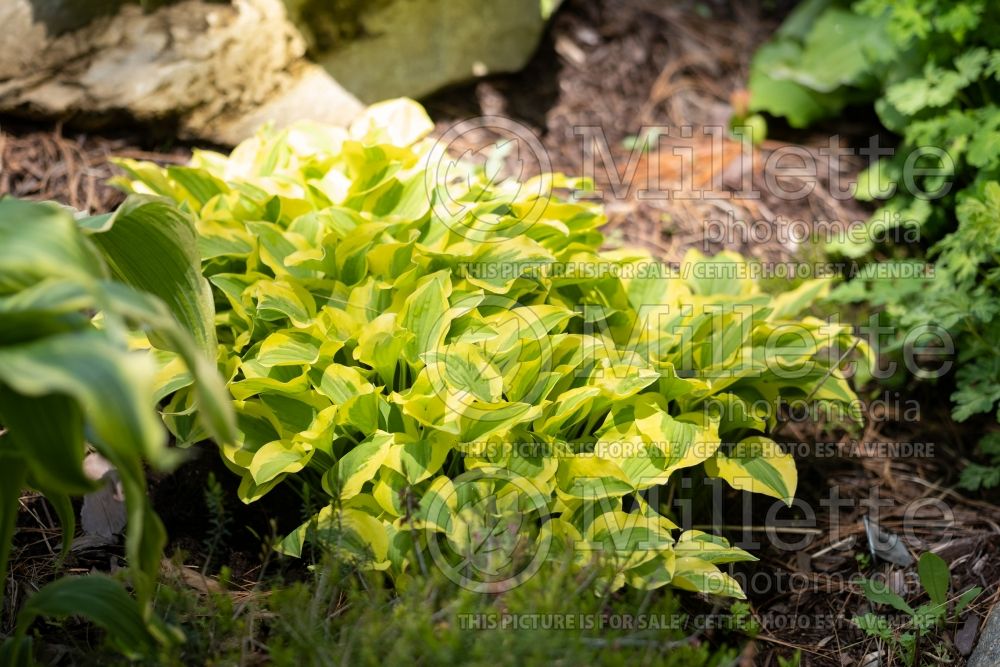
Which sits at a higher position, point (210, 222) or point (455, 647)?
point (210, 222)

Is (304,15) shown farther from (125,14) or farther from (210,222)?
(210,222)

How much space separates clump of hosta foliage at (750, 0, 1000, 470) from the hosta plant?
1989 millimetres

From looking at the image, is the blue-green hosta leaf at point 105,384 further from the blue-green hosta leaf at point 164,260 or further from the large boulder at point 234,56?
the large boulder at point 234,56

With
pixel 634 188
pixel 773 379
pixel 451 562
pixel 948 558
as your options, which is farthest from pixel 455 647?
pixel 634 188

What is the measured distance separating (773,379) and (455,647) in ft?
3.96

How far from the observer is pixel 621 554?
1.77 metres

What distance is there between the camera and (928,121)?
9.71ft

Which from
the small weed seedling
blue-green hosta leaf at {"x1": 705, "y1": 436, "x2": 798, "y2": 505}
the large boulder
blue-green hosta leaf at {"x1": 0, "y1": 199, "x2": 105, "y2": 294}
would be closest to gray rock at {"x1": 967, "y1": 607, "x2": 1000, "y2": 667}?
the small weed seedling

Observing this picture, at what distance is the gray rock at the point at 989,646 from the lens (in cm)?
184

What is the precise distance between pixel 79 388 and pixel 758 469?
5.01 feet

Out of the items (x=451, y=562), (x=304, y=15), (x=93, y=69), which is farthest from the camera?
(x=304, y=15)

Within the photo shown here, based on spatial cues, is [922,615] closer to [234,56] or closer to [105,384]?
[105,384]

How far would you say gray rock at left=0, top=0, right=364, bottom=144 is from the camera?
2.81 m

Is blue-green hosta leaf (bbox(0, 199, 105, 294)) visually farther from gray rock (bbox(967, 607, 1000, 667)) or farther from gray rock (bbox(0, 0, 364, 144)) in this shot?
gray rock (bbox(967, 607, 1000, 667))
